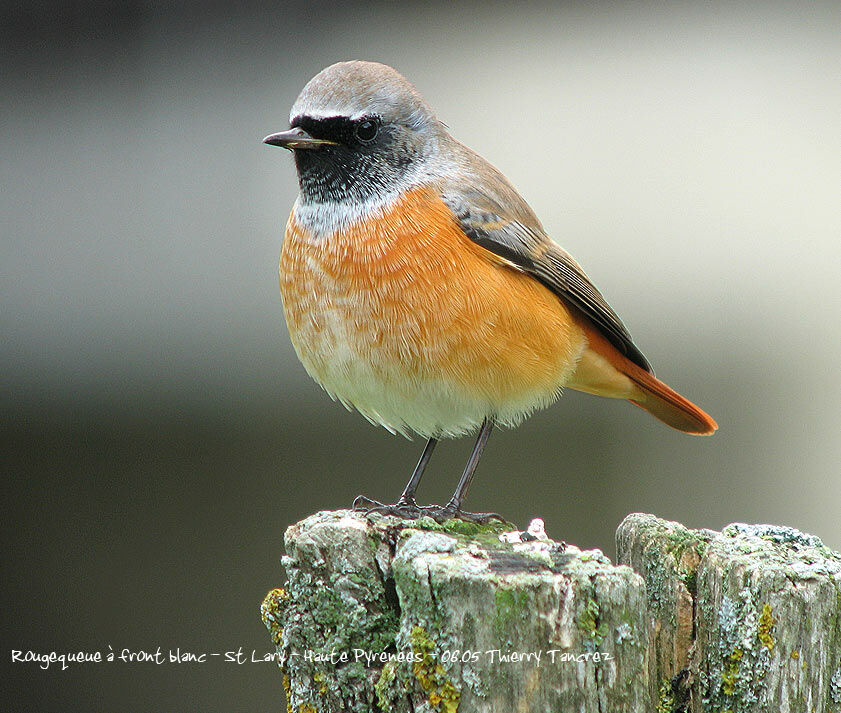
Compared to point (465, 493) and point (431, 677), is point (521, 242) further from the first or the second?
point (431, 677)

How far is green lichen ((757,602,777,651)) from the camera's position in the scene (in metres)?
2.37

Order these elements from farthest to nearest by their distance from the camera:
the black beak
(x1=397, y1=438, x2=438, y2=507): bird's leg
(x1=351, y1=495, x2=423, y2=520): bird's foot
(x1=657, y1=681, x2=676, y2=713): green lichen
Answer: (x1=397, y1=438, x2=438, y2=507): bird's leg, the black beak, (x1=351, y1=495, x2=423, y2=520): bird's foot, (x1=657, y1=681, x2=676, y2=713): green lichen

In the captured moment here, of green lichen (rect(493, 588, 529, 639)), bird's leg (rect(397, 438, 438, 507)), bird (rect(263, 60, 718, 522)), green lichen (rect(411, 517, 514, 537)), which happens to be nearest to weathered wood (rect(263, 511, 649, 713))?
green lichen (rect(493, 588, 529, 639))

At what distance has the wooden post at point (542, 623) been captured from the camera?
218 cm

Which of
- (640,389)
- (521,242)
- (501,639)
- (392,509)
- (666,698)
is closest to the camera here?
(501,639)

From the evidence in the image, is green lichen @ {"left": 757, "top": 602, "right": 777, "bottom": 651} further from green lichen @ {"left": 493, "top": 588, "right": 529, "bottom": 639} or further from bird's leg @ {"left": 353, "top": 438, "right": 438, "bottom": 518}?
bird's leg @ {"left": 353, "top": 438, "right": 438, "bottom": 518}

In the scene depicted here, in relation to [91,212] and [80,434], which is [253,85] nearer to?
[91,212]

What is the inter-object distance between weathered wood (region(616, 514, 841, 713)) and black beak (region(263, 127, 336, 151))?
194 cm

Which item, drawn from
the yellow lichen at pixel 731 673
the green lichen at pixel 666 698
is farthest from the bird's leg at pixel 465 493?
the yellow lichen at pixel 731 673

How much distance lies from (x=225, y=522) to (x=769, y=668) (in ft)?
15.7

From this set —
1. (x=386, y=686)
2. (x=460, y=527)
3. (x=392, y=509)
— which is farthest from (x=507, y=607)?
(x=392, y=509)

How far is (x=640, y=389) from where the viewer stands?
4.54m

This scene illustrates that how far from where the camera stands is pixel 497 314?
355cm

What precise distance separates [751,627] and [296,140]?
2236mm
